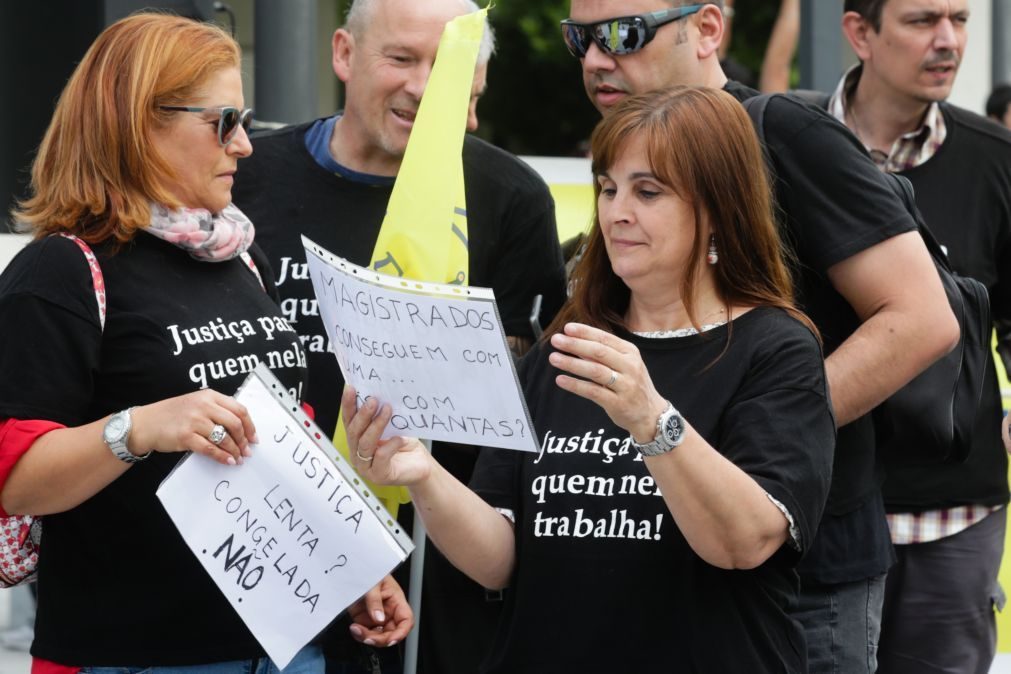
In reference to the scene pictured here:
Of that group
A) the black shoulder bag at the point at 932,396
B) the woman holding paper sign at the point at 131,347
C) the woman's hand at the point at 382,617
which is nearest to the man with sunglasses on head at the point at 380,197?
the woman's hand at the point at 382,617

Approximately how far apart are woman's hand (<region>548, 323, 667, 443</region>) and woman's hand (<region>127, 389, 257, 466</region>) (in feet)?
1.98

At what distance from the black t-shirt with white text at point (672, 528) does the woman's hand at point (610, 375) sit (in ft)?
0.87

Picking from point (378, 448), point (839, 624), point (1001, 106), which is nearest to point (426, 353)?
point (378, 448)

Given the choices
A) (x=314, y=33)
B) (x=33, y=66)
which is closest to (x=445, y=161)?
(x=33, y=66)

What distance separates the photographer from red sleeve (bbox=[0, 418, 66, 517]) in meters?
2.52

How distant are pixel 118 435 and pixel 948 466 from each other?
218cm

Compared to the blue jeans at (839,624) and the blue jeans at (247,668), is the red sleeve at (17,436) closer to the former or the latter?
the blue jeans at (247,668)

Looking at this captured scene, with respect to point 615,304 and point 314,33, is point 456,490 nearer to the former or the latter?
point 615,304

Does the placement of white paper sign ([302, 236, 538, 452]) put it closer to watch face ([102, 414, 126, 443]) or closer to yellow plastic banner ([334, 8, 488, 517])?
watch face ([102, 414, 126, 443])

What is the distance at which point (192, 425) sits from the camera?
96.8 inches

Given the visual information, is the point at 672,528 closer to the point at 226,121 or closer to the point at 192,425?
the point at 192,425

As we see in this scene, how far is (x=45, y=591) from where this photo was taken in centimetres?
274

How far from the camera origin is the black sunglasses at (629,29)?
3.22 meters

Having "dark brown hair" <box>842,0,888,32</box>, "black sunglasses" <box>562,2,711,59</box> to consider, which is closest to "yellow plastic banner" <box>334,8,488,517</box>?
"black sunglasses" <box>562,2,711,59</box>
